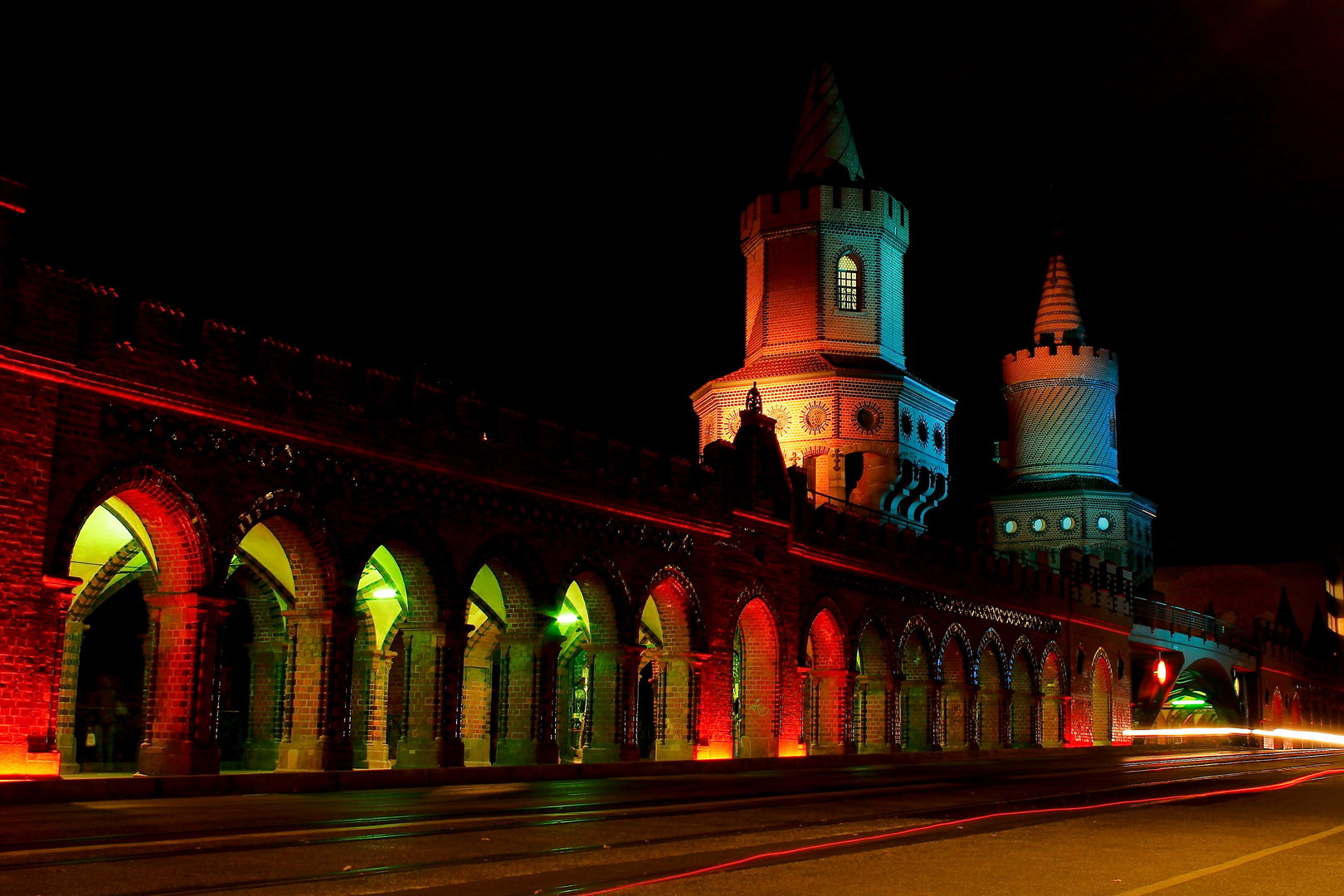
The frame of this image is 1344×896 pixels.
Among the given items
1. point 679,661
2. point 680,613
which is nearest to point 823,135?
point 680,613

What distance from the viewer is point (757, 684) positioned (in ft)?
101

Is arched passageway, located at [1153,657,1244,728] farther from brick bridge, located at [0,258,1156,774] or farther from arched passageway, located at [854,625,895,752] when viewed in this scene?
arched passageway, located at [854,625,895,752]

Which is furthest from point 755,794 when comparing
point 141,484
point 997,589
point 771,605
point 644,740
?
point 997,589

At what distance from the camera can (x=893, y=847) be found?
418 inches

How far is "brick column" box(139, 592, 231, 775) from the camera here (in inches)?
723

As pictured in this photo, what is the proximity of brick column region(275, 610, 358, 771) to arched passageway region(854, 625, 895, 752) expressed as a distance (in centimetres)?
1737

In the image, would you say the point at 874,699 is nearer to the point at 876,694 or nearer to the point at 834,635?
the point at 876,694

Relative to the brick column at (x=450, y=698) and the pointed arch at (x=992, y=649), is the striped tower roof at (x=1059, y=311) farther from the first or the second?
the brick column at (x=450, y=698)

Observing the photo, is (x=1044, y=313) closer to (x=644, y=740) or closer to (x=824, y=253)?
(x=824, y=253)

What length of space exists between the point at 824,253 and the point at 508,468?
1004 inches

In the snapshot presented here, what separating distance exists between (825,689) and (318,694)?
1562 cm

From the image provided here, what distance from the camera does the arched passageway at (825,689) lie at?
33250 millimetres

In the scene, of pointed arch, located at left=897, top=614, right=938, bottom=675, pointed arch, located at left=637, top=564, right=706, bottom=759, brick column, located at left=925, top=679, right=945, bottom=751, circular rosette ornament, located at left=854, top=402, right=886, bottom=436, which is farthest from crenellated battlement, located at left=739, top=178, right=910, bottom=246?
pointed arch, located at left=637, top=564, right=706, bottom=759

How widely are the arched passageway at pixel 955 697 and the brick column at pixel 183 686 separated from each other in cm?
2417
